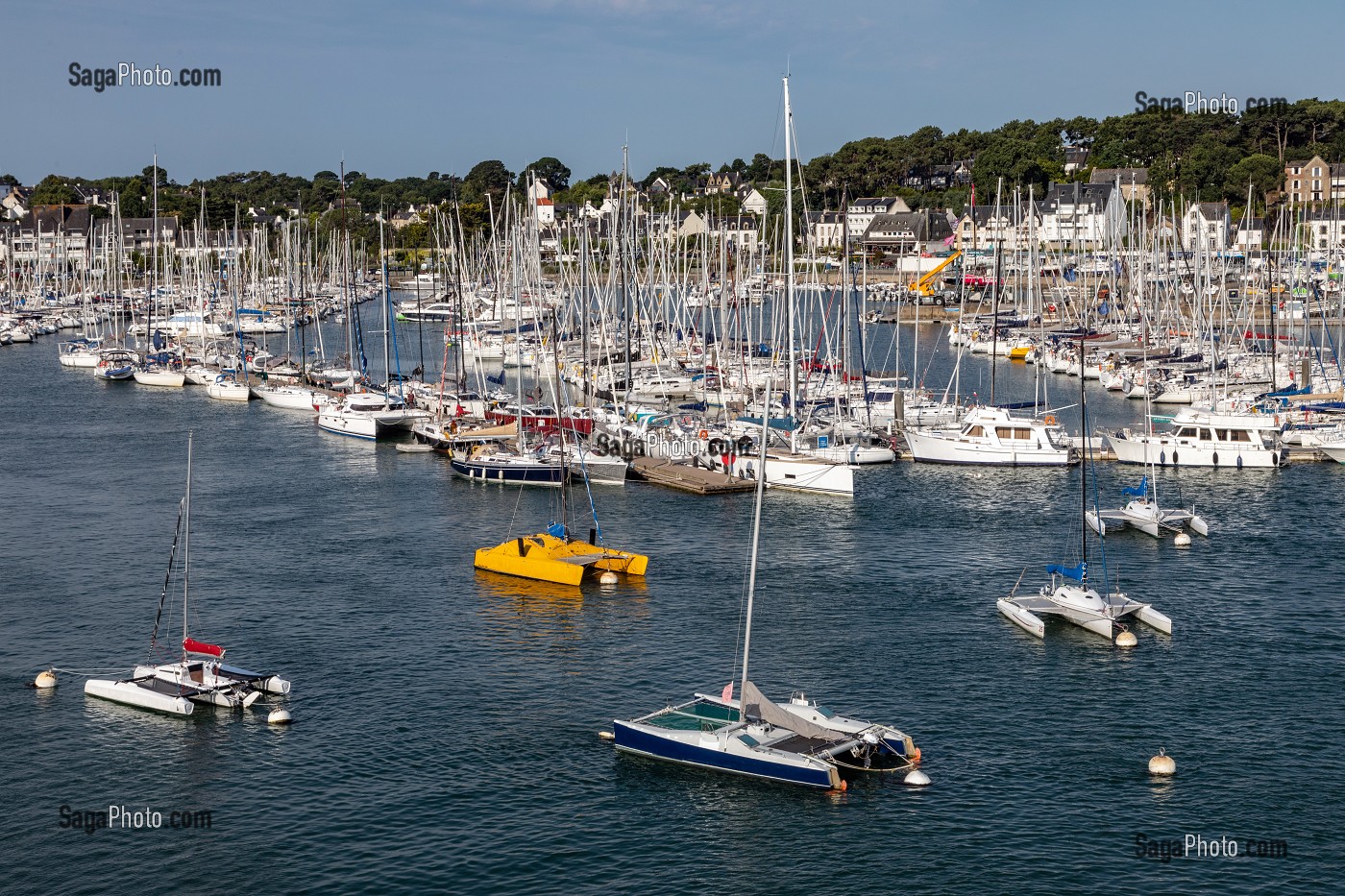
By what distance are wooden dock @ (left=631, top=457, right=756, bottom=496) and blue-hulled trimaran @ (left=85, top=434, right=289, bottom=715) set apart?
32.6 metres

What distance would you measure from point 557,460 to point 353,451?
60.7 feet

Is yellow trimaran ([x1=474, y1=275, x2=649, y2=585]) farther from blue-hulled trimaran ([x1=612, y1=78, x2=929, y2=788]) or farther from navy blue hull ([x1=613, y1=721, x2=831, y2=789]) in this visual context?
navy blue hull ([x1=613, y1=721, x2=831, y2=789])

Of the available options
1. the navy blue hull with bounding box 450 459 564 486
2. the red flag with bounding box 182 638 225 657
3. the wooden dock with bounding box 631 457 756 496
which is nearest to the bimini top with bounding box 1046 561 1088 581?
the wooden dock with bounding box 631 457 756 496

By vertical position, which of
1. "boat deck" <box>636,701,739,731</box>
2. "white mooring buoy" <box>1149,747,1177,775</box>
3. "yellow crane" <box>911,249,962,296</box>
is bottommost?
"white mooring buoy" <box>1149,747,1177,775</box>

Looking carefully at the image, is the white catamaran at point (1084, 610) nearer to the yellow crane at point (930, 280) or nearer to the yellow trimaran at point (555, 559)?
the yellow trimaran at point (555, 559)

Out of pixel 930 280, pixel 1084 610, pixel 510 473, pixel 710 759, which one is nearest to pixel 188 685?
pixel 710 759

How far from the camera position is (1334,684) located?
150 feet

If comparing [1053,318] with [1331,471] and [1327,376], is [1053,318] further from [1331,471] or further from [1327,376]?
[1331,471]

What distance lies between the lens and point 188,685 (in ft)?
145

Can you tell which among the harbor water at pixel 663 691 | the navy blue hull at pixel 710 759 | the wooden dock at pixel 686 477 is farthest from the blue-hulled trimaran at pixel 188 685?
the wooden dock at pixel 686 477

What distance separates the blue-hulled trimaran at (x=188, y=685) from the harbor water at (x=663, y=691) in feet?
1.74

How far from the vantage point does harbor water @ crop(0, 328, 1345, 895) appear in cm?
3503

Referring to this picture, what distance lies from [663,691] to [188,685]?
14.2 m

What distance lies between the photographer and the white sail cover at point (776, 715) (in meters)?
39.4
